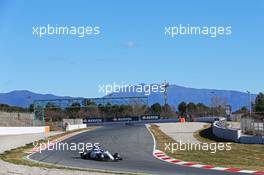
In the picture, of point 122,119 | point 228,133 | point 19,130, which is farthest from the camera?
point 122,119

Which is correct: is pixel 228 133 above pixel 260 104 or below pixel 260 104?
below

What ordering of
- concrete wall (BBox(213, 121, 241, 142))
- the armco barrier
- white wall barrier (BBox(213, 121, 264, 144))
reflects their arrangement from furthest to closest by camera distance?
the armco barrier → concrete wall (BBox(213, 121, 241, 142)) → white wall barrier (BBox(213, 121, 264, 144))

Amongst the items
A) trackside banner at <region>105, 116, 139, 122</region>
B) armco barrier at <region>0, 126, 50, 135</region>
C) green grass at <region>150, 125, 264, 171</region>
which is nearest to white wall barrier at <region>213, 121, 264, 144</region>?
green grass at <region>150, 125, 264, 171</region>

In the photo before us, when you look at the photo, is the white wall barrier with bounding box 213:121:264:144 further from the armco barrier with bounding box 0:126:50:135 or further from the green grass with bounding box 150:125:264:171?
the armco barrier with bounding box 0:126:50:135

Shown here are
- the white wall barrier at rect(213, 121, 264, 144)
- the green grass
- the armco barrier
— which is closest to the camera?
the green grass

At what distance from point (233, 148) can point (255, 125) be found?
19.2 feet

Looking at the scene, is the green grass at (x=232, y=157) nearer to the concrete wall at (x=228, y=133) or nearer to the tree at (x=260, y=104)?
the concrete wall at (x=228, y=133)

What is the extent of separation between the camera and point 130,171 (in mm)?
18234

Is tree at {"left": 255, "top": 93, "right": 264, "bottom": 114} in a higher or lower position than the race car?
higher

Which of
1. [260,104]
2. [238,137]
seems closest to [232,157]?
[238,137]

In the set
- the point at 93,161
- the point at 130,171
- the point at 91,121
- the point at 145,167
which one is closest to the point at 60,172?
the point at 130,171

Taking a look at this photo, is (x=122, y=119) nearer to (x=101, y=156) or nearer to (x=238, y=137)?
(x=238, y=137)

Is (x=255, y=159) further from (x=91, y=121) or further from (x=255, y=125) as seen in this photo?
(x=91, y=121)

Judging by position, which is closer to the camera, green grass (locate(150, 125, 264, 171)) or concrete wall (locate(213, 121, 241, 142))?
green grass (locate(150, 125, 264, 171))
